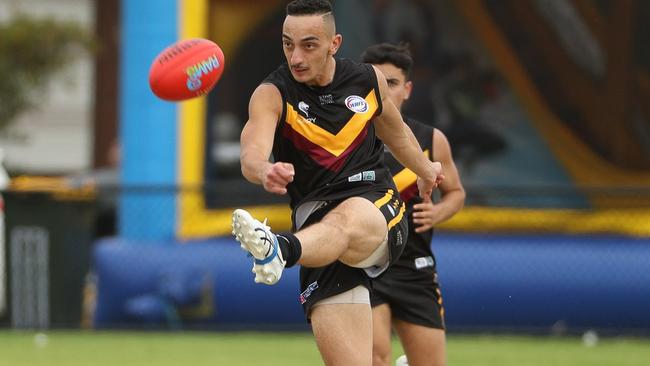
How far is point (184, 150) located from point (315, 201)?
8480 millimetres

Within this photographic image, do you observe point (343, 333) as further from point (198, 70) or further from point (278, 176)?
point (198, 70)

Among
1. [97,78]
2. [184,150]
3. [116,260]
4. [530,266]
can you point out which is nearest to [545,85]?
[530,266]

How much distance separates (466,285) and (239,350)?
267 cm

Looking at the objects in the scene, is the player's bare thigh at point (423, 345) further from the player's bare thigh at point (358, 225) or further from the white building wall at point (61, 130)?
the white building wall at point (61, 130)

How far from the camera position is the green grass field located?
12.3 m

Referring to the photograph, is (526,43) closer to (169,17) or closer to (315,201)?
(169,17)

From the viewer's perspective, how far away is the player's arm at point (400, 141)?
7.13m

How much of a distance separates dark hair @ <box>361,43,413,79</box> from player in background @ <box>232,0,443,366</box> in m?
1.26

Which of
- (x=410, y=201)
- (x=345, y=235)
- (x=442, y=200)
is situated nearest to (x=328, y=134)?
(x=345, y=235)

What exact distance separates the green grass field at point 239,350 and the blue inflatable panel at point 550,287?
0.28 meters

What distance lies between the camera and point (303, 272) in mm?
7117

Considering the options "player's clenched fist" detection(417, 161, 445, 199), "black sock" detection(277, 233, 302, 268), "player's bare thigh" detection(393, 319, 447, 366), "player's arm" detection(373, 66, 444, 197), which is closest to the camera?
"black sock" detection(277, 233, 302, 268)

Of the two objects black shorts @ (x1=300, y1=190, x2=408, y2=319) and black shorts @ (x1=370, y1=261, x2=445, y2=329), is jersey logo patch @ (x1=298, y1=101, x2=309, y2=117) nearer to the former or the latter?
black shorts @ (x1=300, y1=190, x2=408, y2=319)

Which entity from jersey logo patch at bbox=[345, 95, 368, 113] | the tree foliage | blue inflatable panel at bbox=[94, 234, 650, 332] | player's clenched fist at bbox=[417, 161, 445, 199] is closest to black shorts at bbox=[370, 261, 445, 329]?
player's clenched fist at bbox=[417, 161, 445, 199]
